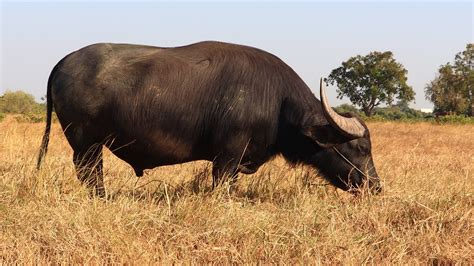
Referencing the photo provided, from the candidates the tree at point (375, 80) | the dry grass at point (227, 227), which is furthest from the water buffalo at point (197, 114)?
the tree at point (375, 80)

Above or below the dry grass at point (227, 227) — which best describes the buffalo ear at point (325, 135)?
above

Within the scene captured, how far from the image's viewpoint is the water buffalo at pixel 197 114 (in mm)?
4641

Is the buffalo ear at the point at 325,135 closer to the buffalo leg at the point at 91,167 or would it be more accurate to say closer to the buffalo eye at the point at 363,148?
the buffalo eye at the point at 363,148

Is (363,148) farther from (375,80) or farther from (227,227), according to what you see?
(375,80)

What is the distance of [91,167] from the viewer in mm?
4852

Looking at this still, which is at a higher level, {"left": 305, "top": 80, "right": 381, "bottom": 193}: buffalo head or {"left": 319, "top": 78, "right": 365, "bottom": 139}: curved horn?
{"left": 319, "top": 78, "right": 365, "bottom": 139}: curved horn

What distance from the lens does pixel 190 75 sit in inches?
187

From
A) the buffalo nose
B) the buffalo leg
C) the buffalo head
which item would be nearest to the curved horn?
the buffalo head

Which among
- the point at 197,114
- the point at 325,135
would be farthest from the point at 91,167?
the point at 325,135

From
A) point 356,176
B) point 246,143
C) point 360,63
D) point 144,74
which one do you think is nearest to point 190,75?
point 144,74

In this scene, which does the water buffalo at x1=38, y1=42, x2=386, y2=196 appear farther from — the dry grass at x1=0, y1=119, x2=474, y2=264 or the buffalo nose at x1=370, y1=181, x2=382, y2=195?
the dry grass at x1=0, y1=119, x2=474, y2=264

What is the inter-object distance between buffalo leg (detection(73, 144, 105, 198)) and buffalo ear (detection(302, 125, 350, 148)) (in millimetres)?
1941

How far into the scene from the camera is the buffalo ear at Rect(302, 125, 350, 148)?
478 centimetres

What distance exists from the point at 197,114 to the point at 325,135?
122 cm
